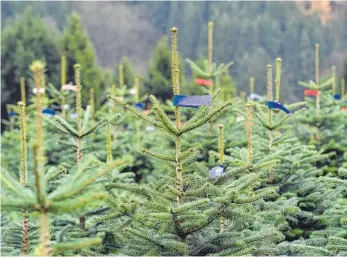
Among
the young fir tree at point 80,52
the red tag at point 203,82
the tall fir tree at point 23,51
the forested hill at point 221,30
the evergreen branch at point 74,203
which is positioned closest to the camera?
the evergreen branch at point 74,203

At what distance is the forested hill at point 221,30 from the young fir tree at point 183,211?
35.1 metres

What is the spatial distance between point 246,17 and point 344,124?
114ft

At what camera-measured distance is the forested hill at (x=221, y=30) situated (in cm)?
3991

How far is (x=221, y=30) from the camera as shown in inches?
1628

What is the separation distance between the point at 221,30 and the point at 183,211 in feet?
127

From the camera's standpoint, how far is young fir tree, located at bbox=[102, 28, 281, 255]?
3.86 m

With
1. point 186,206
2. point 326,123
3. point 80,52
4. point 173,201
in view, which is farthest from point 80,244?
point 80,52

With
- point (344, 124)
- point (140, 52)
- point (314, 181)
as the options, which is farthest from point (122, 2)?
point (314, 181)

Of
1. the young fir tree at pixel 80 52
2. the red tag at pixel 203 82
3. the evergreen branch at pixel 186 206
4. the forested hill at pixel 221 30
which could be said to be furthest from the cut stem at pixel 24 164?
the forested hill at pixel 221 30

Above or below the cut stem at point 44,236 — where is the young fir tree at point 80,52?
above

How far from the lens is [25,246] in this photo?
13.4 feet

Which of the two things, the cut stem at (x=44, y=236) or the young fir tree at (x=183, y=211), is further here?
the young fir tree at (x=183, y=211)

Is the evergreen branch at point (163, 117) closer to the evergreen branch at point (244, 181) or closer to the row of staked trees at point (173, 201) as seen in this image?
the row of staked trees at point (173, 201)

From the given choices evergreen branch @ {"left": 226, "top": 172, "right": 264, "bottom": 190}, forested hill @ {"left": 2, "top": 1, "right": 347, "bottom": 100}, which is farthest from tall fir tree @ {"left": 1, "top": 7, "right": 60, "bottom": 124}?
evergreen branch @ {"left": 226, "top": 172, "right": 264, "bottom": 190}
